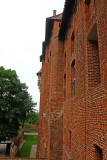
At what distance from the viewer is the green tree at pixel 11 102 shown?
59.0 ft

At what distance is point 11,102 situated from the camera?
19.1 metres

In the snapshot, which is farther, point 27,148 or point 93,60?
point 27,148

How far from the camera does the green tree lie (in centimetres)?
1797

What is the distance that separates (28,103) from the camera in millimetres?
18672

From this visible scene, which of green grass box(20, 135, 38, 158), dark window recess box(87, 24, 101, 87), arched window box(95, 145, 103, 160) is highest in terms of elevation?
dark window recess box(87, 24, 101, 87)

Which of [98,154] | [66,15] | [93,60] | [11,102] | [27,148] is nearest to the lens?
[98,154]

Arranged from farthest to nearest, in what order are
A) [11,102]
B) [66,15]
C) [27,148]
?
[27,148] < [11,102] < [66,15]

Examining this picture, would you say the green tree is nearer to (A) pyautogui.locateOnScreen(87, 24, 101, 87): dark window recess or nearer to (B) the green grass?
(B) the green grass

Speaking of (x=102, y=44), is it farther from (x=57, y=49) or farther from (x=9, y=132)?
(x=9, y=132)

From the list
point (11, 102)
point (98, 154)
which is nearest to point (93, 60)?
point (98, 154)

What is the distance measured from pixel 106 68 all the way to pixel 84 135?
240 cm

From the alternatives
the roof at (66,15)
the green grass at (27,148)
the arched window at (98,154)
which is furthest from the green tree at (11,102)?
the arched window at (98,154)

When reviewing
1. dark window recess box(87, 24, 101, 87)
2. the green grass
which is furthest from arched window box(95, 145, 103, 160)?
the green grass

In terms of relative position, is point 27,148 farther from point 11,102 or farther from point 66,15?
point 66,15
